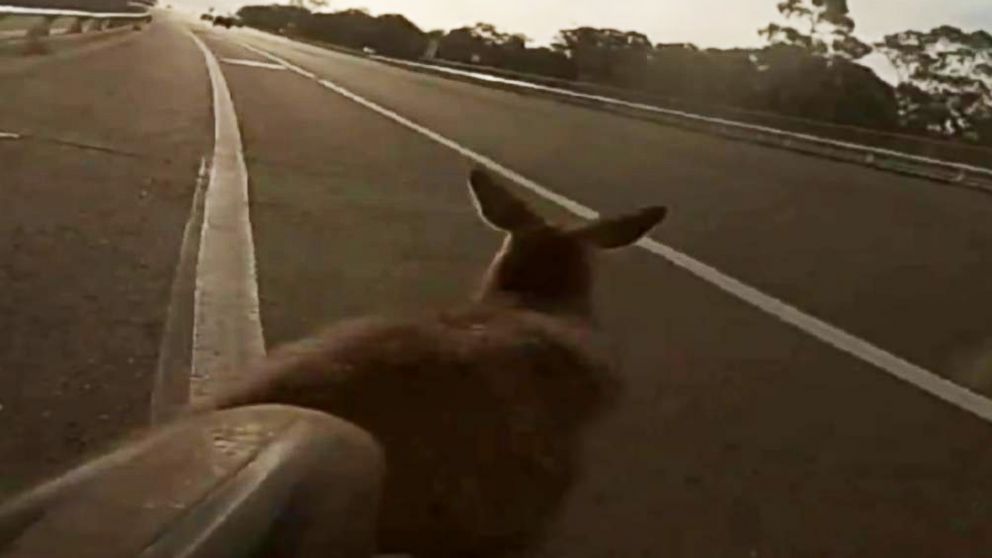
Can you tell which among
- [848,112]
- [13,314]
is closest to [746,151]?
[848,112]

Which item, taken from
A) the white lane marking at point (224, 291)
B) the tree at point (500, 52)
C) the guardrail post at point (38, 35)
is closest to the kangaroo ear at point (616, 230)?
the white lane marking at point (224, 291)

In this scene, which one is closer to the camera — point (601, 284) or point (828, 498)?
point (828, 498)

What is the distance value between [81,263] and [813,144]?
2274 centimetres

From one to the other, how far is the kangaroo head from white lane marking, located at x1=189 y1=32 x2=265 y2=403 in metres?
0.71

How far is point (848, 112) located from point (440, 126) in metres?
19.5

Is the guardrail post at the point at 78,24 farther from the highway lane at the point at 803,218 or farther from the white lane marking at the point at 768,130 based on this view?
the white lane marking at the point at 768,130

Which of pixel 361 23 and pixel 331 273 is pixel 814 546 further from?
pixel 361 23

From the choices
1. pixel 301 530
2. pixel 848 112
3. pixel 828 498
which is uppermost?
pixel 301 530

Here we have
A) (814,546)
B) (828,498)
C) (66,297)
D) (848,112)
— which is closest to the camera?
(814,546)

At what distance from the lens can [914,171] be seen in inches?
1017

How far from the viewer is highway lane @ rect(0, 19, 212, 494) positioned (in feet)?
16.2

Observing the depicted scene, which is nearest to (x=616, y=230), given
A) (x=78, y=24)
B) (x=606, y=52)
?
(x=78, y=24)

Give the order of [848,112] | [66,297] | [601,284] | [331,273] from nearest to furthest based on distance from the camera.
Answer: [66,297] < [331,273] < [601,284] < [848,112]

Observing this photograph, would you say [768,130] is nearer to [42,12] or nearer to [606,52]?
[42,12]
